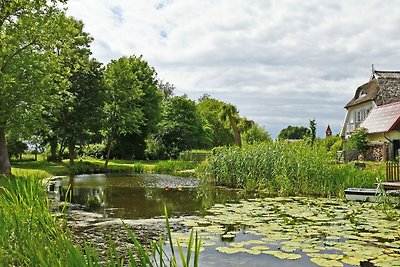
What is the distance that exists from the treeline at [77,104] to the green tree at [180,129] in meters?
0.10

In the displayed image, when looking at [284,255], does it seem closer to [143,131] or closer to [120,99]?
[120,99]

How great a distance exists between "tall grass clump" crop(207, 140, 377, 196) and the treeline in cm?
353

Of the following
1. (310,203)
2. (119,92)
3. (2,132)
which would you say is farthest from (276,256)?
(119,92)

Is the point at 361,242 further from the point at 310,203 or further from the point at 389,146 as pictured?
the point at 389,146

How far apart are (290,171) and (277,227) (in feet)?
22.5

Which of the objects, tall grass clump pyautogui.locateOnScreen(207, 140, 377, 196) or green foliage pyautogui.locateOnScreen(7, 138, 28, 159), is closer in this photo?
tall grass clump pyautogui.locateOnScreen(207, 140, 377, 196)

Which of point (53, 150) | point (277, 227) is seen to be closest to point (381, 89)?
point (53, 150)

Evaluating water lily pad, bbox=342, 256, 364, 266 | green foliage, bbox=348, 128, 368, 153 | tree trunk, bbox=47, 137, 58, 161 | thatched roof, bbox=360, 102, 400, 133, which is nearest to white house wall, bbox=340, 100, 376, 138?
thatched roof, bbox=360, 102, 400, 133

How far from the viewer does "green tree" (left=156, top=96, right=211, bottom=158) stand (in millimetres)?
44375

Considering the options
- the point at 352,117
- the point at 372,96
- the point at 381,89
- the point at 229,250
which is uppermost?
the point at 381,89

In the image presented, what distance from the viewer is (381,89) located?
3566 cm

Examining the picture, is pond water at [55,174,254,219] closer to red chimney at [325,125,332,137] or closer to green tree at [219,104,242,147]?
green tree at [219,104,242,147]

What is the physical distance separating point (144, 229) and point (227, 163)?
963 cm

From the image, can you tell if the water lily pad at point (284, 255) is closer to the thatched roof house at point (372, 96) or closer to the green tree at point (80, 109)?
the green tree at point (80, 109)
